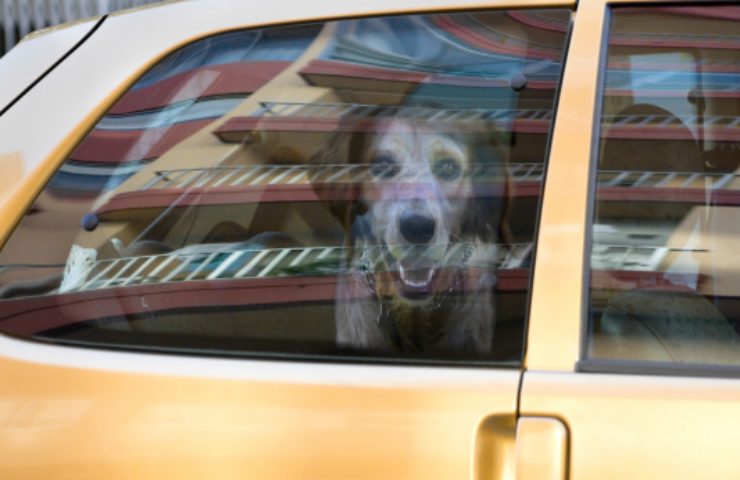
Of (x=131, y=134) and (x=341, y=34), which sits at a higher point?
(x=341, y=34)

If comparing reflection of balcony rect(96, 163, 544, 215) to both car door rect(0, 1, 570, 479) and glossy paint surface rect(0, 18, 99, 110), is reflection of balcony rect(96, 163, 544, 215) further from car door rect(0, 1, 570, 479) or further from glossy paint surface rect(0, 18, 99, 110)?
glossy paint surface rect(0, 18, 99, 110)

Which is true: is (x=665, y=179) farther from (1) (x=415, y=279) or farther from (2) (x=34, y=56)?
(2) (x=34, y=56)

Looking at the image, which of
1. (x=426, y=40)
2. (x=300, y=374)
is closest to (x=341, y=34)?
(x=426, y=40)

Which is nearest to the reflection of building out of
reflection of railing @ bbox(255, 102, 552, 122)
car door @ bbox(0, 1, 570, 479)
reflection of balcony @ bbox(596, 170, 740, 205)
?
reflection of balcony @ bbox(596, 170, 740, 205)

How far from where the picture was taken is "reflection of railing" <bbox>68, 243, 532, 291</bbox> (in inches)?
76.0

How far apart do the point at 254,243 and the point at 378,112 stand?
336 millimetres

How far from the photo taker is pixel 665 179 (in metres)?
1.88

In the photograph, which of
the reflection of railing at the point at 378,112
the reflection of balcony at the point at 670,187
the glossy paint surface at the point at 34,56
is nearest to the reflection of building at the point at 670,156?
the reflection of balcony at the point at 670,187

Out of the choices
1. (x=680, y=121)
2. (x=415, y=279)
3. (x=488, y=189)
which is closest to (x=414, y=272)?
(x=415, y=279)

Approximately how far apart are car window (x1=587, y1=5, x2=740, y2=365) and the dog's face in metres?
0.28

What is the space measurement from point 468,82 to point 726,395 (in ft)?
2.37

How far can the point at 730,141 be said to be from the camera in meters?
1.96

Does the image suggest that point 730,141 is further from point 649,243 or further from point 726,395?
point 726,395

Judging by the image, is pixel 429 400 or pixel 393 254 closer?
pixel 429 400
